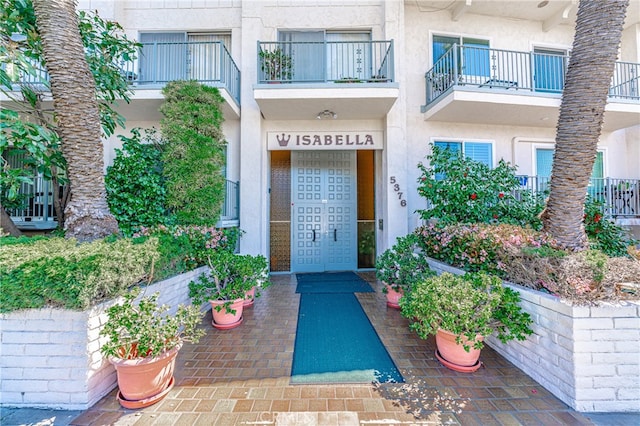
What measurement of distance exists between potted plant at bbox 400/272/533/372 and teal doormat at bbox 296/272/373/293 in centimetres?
292

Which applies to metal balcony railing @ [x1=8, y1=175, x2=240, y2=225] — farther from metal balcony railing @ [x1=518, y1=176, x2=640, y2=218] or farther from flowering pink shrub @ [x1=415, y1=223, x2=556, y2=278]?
metal balcony railing @ [x1=518, y1=176, x2=640, y2=218]

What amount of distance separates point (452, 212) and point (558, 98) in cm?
417

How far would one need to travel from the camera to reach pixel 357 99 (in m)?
6.14

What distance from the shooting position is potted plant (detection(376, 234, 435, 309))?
434cm

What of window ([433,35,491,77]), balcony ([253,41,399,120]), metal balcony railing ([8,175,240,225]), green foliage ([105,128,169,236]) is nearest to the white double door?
balcony ([253,41,399,120])

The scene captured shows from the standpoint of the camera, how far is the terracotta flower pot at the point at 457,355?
2.96 m

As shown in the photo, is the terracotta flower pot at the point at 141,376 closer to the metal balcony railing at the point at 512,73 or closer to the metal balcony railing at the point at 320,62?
the metal balcony railing at the point at 320,62

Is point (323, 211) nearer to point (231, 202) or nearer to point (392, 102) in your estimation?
point (231, 202)

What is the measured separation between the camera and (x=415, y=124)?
7.45 metres

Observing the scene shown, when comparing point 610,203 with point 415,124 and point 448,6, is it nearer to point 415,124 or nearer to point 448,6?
point 415,124

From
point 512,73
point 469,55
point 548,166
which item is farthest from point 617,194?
point 469,55

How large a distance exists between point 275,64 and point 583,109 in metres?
6.14

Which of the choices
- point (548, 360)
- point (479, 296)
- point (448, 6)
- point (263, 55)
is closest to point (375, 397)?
point (479, 296)

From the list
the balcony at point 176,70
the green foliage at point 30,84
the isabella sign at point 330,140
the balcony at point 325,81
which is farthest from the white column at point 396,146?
the green foliage at point 30,84
